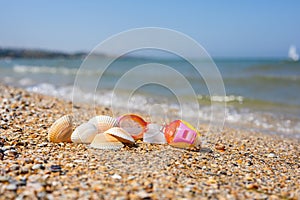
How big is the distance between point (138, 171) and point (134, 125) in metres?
1.41

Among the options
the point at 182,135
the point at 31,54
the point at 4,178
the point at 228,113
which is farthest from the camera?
the point at 31,54

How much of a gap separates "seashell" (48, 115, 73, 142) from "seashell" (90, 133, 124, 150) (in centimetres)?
39

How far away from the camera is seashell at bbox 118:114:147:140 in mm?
4352

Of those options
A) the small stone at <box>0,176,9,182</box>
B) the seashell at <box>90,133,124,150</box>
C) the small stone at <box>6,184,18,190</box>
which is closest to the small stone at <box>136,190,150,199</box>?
the small stone at <box>6,184,18,190</box>

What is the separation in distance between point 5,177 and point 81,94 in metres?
9.57

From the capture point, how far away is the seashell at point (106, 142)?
379 cm

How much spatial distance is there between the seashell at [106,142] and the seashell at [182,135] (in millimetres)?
670

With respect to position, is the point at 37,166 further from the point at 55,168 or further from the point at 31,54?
the point at 31,54

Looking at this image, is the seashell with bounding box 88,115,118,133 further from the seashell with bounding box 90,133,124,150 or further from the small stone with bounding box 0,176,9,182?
the small stone with bounding box 0,176,9,182

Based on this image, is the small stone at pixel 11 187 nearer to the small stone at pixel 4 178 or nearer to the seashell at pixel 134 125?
the small stone at pixel 4 178

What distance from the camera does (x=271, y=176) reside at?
3.31m

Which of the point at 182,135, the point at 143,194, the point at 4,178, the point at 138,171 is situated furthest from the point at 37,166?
the point at 182,135

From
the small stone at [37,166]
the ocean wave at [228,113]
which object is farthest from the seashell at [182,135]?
the ocean wave at [228,113]

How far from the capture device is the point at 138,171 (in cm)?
304
